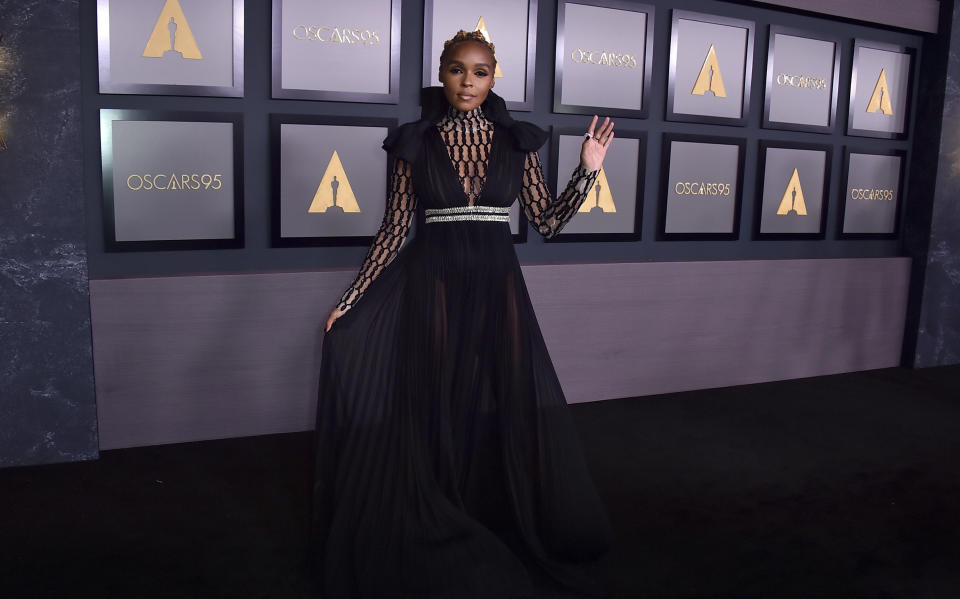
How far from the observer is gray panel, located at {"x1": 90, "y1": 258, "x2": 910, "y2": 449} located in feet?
11.0

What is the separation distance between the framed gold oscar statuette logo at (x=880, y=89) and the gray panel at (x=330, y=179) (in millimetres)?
3177

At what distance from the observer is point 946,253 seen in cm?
518

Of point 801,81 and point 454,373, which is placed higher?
point 801,81

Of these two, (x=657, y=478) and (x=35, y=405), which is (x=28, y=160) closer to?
(x=35, y=405)

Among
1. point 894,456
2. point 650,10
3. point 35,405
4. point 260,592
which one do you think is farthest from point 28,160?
point 894,456

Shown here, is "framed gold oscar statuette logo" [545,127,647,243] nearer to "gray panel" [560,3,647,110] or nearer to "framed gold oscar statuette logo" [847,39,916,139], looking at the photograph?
"gray panel" [560,3,647,110]

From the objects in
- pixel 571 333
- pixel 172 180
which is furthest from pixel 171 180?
pixel 571 333

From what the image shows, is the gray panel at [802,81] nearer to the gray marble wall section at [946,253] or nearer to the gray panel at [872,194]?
the gray panel at [872,194]

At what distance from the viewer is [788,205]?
15.7 ft

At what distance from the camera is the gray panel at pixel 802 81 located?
4.60m

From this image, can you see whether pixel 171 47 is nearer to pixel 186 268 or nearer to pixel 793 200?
pixel 186 268

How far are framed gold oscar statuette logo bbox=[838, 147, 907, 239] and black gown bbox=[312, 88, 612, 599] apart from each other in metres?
3.32

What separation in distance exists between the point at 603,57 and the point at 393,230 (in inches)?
84.9

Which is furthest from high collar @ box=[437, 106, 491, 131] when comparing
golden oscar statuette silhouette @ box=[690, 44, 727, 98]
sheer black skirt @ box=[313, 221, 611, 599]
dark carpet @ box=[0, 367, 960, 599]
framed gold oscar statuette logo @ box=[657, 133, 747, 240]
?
golden oscar statuette silhouette @ box=[690, 44, 727, 98]
